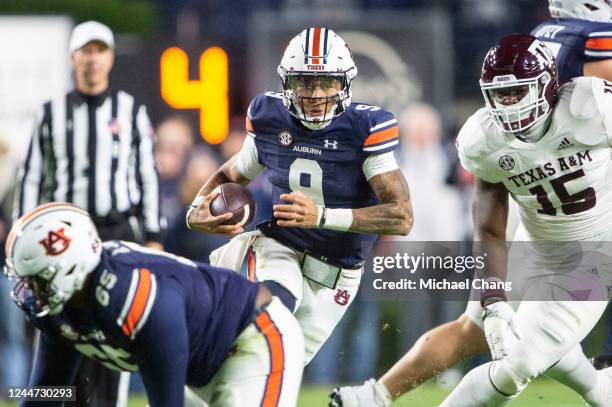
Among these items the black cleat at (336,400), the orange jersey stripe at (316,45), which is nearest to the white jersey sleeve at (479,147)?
the orange jersey stripe at (316,45)

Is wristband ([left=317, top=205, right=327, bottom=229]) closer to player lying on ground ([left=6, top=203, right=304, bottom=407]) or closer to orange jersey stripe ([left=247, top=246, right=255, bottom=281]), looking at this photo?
orange jersey stripe ([left=247, top=246, right=255, bottom=281])

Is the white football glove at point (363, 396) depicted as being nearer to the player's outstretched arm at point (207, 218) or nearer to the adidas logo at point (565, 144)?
the player's outstretched arm at point (207, 218)

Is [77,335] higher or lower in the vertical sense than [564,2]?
lower

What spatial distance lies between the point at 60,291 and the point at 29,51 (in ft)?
16.9

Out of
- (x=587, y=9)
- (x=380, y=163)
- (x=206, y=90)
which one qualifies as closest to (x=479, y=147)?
(x=380, y=163)

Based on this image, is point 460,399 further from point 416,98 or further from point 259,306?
point 416,98

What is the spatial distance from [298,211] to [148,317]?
115 cm

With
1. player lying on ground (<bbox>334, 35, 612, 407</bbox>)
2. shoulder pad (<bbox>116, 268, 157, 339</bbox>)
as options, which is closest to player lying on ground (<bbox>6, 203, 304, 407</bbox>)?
shoulder pad (<bbox>116, 268, 157, 339</bbox>)

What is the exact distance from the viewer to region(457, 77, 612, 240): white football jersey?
475 centimetres

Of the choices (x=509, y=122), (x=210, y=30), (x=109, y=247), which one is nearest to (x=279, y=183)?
(x=509, y=122)

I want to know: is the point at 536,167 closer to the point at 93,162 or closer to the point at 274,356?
the point at 274,356

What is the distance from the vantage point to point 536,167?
4.83 meters

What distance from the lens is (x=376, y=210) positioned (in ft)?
15.7

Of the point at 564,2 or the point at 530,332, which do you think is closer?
the point at 530,332
